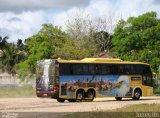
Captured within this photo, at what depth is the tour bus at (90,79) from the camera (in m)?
34.7

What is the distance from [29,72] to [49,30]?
250 inches

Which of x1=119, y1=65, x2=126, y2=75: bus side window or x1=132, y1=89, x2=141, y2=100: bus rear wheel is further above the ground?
x1=119, y1=65, x2=126, y2=75: bus side window

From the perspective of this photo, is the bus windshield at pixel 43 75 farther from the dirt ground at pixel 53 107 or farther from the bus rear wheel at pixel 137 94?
the bus rear wheel at pixel 137 94

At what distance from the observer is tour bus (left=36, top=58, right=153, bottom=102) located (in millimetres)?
34688

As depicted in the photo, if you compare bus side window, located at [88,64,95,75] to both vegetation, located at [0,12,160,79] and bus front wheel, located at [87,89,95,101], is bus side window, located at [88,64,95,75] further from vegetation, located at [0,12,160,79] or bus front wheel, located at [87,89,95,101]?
vegetation, located at [0,12,160,79]

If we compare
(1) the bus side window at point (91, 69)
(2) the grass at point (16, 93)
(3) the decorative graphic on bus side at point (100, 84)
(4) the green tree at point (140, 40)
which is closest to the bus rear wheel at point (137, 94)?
(3) the decorative graphic on bus side at point (100, 84)

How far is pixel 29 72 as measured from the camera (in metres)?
67.2

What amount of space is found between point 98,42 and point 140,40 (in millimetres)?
11509

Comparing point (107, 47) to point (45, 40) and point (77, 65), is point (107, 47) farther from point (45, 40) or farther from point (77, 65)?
point (77, 65)

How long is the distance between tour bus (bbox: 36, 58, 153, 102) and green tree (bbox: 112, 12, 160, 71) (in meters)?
15.3

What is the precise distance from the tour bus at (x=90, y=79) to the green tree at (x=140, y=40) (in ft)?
50.3

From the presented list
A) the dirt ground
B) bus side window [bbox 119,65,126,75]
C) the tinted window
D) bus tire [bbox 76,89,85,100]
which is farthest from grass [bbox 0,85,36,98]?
the dirt ground

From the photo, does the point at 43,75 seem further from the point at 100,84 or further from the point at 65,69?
the point at 100,84

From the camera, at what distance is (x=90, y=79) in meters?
36.0
